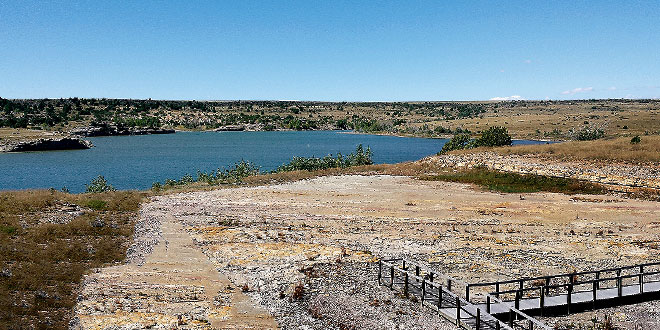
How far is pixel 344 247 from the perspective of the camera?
31.2 metres

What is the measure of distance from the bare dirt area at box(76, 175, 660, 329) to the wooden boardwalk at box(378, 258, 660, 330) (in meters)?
0.70

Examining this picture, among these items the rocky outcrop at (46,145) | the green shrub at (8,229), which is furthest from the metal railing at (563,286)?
the rocky outcrop at (46,145)

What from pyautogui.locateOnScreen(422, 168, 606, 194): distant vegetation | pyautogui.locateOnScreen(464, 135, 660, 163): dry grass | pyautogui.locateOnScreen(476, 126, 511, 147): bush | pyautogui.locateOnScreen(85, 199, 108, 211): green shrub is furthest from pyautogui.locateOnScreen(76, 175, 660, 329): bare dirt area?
pyautogui.locateOnScreen(476, 126, 511, 147): bush

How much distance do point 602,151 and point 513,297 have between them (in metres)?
53.3

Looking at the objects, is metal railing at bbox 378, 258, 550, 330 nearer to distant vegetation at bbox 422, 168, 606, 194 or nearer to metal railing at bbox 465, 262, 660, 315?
metal railing at bbox 465, 262, 660, 315

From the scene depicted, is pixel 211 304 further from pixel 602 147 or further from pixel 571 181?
pixel 602 147

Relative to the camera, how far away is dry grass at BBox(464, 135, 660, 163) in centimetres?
6259

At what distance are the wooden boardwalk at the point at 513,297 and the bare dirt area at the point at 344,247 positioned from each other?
0.70m

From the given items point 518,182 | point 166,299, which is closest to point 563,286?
point 166,299

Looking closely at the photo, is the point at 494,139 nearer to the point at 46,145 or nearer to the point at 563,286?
the point at 563,286

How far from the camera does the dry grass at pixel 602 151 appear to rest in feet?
205

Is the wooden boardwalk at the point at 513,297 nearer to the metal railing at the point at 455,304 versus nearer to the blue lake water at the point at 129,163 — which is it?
the metal railing at the point at 455,304

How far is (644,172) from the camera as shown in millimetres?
56781

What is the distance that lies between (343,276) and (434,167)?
50568mm
